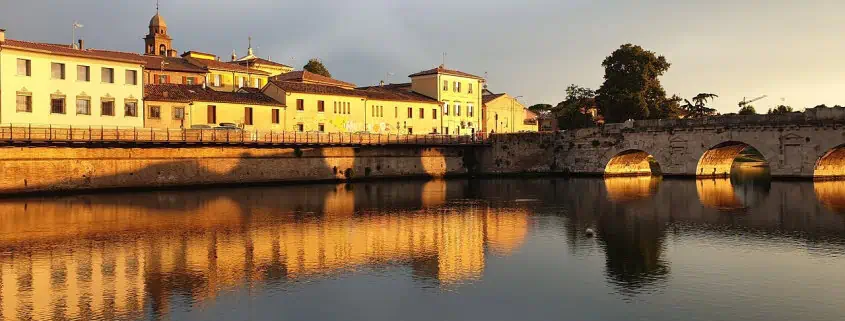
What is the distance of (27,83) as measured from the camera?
182 ft

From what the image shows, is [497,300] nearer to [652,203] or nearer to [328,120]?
[652,203]

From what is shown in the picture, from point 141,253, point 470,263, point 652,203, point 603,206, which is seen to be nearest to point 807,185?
point 652,203

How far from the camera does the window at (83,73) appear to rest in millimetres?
58781

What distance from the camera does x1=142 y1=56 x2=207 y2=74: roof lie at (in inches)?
3530

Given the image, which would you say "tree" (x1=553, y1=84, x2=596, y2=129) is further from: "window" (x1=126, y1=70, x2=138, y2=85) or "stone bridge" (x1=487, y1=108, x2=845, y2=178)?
"window" (x1=126, y1=70, x2=138, y2=85)

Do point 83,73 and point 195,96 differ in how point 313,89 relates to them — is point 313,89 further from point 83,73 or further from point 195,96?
point 83,73

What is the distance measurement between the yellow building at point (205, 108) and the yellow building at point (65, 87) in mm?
2723

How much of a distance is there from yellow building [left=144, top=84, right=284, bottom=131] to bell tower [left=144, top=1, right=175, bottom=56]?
43225 millimetres

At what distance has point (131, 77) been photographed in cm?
6288

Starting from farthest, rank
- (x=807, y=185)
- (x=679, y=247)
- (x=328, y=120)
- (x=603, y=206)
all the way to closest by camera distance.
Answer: (x=328, y=120) → (x=807, y=185) → (x=603, y=206) → (x=679, y=247)

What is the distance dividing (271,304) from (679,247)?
59.1 ft

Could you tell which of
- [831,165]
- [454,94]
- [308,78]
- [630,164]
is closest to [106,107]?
[308,78]

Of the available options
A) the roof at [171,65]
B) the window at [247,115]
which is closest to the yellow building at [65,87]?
the window at [247,115]

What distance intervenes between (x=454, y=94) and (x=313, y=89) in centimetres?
2493
